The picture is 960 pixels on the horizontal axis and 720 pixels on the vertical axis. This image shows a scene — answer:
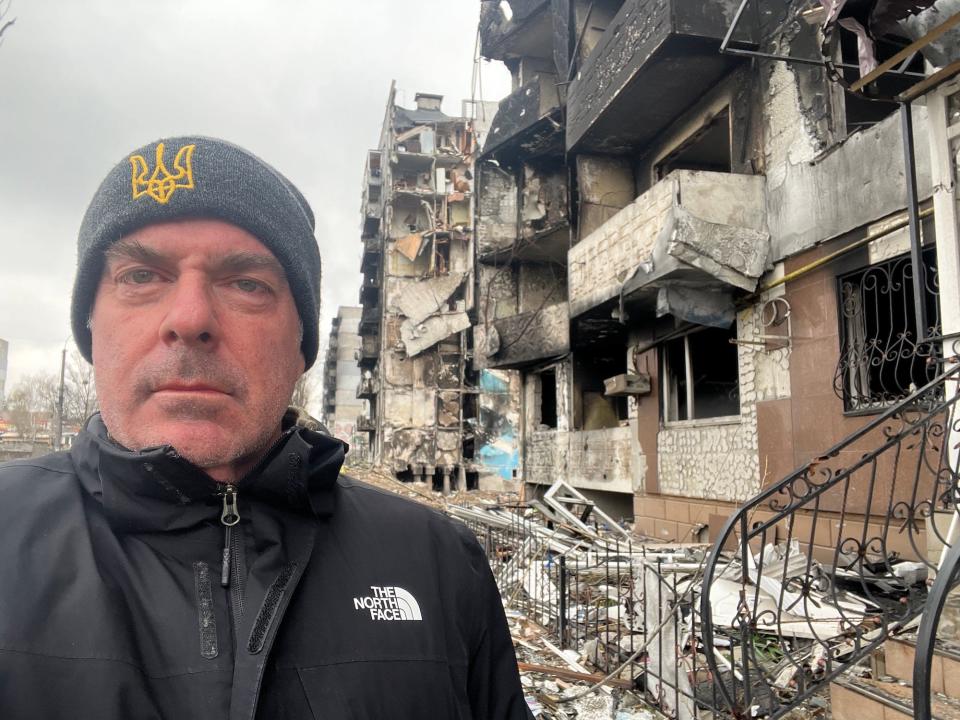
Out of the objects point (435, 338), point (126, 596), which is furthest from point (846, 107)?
point (435, 338)

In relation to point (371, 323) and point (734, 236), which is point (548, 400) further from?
point (371, 323)

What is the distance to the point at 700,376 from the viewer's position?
11438 millimetres

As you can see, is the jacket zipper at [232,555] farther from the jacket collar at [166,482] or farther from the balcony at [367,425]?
the balcony at [367,425]

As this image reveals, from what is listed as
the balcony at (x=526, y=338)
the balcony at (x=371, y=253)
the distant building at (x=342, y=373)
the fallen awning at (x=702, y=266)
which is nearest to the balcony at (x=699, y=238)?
the fallen awning at (x=702, y=266)

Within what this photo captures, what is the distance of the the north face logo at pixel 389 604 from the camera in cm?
134

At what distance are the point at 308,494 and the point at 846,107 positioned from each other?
9.05 m

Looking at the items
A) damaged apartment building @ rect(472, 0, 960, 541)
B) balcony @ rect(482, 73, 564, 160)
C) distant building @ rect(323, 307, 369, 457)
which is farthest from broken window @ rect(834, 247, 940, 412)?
distant building @ rect(323, 307, 369, 457)

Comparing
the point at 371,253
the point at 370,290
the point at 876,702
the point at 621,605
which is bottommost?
the point at 621,605

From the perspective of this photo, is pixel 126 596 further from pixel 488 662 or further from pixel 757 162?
pixel 757 162

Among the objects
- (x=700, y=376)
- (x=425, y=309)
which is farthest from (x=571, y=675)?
(x=425, y=309)

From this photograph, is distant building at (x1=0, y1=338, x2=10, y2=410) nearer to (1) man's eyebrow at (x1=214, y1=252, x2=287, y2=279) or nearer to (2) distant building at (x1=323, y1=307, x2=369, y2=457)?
(2) distant building at (x1=323, y1=307, x2=369, y2=457)

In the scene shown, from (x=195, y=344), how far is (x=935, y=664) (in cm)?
498

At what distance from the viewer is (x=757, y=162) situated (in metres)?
9.52

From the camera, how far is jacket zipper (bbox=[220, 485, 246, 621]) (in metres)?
1.22
